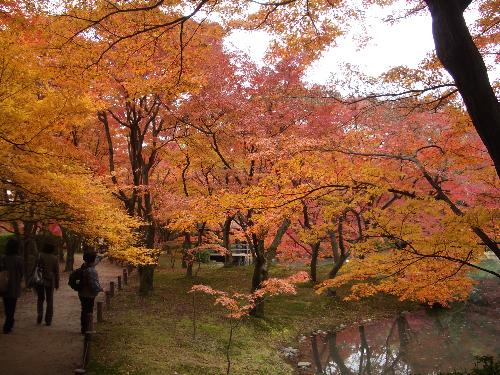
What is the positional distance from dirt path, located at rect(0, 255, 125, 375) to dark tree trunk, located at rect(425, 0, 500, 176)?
7016 mm

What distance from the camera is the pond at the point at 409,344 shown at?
34.0 ft

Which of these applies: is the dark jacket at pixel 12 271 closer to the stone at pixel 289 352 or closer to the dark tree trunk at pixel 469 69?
the stone at pixel 289 352

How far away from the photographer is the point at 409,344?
12.1m

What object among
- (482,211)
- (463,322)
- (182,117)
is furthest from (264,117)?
(463,322)

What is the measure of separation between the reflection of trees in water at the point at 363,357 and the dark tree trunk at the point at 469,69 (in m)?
8.25

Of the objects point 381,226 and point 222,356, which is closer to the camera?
point 381,226

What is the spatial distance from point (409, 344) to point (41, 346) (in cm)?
1041

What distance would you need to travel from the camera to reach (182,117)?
12562mm

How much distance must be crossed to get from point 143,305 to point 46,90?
25.5 feet

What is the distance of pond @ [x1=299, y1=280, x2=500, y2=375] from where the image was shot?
10352 millimetres

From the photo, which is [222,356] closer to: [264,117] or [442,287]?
[442,287]

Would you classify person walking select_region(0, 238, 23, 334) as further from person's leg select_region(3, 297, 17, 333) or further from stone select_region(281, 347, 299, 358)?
stone select_region(281, 347, 299, 358)

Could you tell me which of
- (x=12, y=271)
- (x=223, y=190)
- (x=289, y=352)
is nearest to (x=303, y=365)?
(x=289, y=352)

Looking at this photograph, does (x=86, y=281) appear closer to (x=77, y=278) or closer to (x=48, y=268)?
(x=77, y=278)
